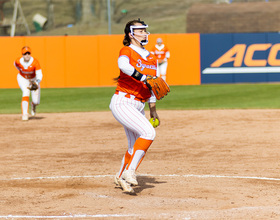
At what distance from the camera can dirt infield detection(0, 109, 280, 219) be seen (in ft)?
22.2

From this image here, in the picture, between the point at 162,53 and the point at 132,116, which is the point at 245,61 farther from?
the point at 132,116

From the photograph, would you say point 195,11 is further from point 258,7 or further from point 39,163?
point 39,163

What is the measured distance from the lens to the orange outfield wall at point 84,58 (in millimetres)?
29750

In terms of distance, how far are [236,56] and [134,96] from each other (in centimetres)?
2268

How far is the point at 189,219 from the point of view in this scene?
6.22m

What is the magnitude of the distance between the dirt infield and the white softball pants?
0.83 metres

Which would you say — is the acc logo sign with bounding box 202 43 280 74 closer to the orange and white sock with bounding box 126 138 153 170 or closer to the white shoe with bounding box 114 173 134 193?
the white shoe with bounding box 114 173 134 193

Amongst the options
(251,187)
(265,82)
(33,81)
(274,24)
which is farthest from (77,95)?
(274,24)

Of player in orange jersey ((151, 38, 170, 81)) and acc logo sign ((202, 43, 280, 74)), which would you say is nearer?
player in orange jersey ((151, 38, 170, 81))

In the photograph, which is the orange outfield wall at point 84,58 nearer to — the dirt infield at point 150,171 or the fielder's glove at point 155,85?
the dirt infield at point 150,171

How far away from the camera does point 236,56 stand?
29.5m

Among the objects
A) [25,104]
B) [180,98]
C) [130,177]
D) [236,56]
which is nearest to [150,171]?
[130,177]

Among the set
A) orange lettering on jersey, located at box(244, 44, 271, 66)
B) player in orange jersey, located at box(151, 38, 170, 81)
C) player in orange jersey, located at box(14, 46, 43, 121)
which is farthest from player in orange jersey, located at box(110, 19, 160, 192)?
orange lettering on jersey, located at box(244, 44, 271, 66)

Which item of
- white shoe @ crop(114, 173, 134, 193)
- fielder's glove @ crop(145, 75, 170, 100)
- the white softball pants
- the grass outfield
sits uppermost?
fielder's glove @ crop(145, 75, 170, 100)
